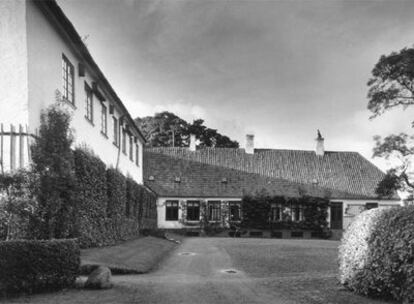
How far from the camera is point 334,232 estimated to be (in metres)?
39.3

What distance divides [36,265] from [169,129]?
51813 millimetres

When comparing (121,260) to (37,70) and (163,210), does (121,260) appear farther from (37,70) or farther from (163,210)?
(163,210)

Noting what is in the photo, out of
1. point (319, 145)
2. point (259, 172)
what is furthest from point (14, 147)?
point (319, 145)

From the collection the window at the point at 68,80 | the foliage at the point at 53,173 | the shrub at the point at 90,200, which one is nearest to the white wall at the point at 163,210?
the shrub at the point at 90,200

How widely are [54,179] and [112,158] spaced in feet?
39.3

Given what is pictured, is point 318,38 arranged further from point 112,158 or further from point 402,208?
point 112,158

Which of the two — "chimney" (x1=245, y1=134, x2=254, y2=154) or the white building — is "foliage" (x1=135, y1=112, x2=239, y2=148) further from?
the white building

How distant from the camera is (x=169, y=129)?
61344 mm

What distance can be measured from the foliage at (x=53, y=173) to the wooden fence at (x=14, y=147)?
312 mm

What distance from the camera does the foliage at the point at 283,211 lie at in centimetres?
3922

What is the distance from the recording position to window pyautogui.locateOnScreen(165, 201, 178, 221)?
1599 inches

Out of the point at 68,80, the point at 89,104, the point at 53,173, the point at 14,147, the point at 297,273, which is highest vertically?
the point at 68,80

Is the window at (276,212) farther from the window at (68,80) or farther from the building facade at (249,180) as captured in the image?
the window at (68,80)

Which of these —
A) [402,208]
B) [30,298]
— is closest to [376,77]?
[402,208]
